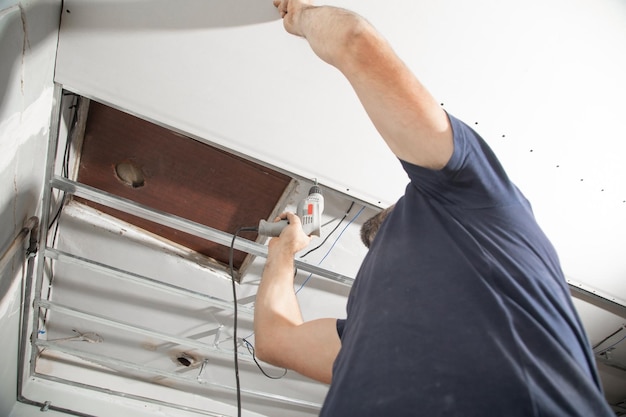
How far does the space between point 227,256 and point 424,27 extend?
4.43ft

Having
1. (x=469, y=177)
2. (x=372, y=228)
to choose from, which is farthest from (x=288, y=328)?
(x=469, y=177)

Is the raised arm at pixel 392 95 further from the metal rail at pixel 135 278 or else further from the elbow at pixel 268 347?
the metal rail at pixel 135 278

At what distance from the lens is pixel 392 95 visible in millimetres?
569

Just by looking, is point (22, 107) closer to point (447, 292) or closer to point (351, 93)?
point (351, 93)

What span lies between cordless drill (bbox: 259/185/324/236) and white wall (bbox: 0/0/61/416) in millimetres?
718

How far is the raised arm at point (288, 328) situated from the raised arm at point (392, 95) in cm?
59

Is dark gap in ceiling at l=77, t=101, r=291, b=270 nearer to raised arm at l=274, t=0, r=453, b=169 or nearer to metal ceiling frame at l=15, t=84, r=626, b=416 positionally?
metal ceiling frame at l=15, t=84, r=626, b=416

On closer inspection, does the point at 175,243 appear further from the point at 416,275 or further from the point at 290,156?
the point at 416,275

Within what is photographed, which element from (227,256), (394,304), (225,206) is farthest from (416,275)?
(227,256)

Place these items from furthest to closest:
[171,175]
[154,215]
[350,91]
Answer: [171,175] < [154,215] < [350,91]

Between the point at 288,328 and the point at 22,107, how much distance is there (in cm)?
95

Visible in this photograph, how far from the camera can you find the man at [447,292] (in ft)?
1.51

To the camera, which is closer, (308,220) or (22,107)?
(22,107)

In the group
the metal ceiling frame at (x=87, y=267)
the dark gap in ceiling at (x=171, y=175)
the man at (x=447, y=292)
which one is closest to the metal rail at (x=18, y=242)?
the metal ceiling frame at (x=87, y=267)
